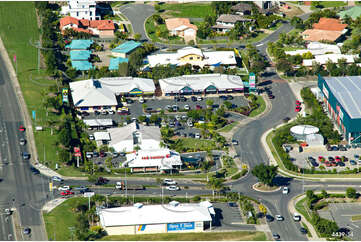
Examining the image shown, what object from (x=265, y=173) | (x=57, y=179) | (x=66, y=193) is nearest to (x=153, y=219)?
(x=66, y=193)

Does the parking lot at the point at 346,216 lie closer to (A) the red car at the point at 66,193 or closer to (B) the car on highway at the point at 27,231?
(A) the red car at the point at 66,193

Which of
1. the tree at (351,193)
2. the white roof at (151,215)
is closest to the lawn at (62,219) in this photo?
the white roof at (151,215)

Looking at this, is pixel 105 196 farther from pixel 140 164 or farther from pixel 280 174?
pixel 280 174

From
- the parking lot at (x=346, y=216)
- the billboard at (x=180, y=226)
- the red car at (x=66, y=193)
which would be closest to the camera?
the billboard at (x=180, y=226)

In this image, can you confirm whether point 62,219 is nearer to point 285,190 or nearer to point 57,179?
point 57,179

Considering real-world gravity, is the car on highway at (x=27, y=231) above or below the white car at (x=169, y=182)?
above

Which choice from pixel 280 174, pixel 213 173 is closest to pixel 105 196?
pixel 213 173
